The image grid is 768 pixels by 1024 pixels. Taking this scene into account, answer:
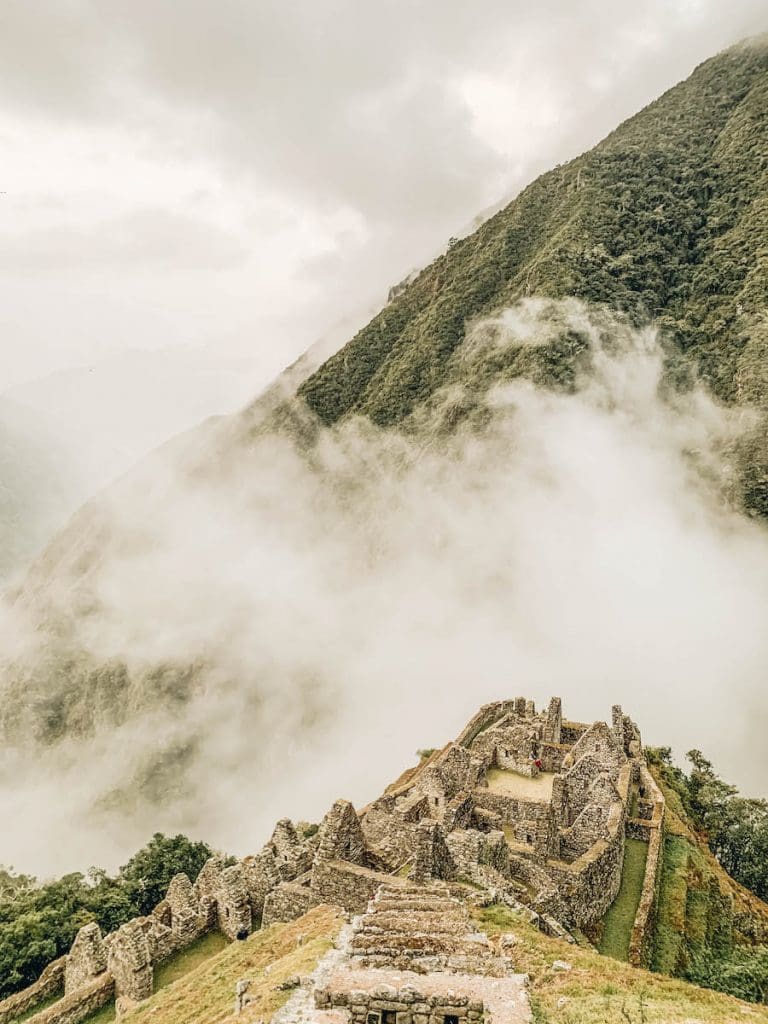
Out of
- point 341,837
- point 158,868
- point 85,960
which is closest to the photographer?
point 341,837

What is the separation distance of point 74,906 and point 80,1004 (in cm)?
1283

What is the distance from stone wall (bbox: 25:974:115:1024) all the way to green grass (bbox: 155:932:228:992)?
1.45 meters

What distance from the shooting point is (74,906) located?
30906mm

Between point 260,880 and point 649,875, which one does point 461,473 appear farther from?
point 260,880

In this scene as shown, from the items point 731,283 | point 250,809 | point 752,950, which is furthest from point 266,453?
point 752,950

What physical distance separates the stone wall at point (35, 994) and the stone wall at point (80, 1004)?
9.43 ft

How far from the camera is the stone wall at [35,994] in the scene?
21703mm

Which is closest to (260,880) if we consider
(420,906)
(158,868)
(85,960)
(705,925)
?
(85,960)

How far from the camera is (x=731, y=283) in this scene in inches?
5276

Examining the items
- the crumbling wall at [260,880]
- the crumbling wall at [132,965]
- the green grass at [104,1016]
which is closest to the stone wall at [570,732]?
the crumbling wall at [260,880]

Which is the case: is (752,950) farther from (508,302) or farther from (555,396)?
(508,302)

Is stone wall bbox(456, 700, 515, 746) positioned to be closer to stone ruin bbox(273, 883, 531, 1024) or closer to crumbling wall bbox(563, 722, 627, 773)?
crumbling wall bbox(563, 722, 627, 773)

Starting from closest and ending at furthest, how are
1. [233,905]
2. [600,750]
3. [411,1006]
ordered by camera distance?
1. [411,1006]
2. [233,905]
3. [600,750]

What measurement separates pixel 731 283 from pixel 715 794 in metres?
116
